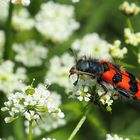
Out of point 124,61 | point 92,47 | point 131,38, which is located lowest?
point 124,61

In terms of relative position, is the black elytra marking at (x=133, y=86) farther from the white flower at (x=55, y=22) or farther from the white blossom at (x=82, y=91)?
the white flower at (x=55, y=22)

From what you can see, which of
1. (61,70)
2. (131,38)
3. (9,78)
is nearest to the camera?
(131,38)

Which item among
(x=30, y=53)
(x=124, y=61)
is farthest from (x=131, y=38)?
(x=124, y=61)

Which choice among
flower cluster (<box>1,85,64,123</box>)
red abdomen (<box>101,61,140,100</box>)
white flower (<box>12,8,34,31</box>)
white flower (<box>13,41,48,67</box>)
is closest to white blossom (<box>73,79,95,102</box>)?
red abdomen (<box>101,61,140,100</box>)

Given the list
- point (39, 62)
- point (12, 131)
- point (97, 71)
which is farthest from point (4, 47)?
point (97, 71)

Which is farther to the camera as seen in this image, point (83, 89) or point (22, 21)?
point (22, 21)

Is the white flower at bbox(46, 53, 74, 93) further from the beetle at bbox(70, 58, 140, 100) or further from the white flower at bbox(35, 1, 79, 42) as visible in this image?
the beetle at bbox(70, 58, 140, 100)

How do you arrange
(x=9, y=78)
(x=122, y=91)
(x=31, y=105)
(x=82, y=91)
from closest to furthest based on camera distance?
(x=31, y=105) → (x=82, y=91) → (x=122, y=91) → (x=9, y=78)

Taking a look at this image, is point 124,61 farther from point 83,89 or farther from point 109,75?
point 83,89
